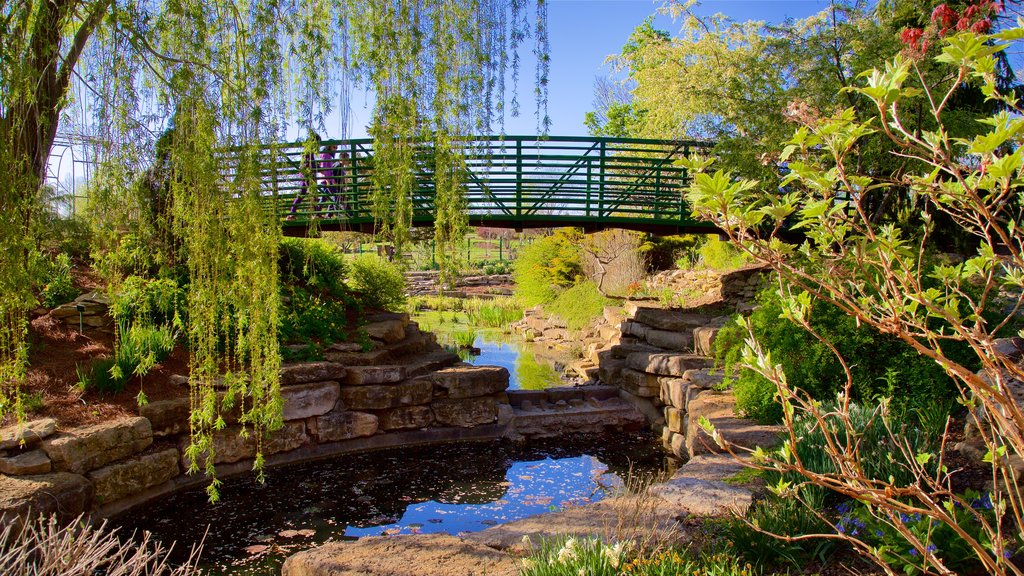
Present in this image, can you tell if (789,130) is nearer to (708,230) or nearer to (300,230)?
(708,230)

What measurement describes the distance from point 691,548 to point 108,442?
194 inches

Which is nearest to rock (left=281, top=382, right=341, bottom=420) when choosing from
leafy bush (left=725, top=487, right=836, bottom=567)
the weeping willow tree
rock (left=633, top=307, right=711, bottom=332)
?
the weeping willow tree

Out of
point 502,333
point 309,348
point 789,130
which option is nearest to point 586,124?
point 502,333

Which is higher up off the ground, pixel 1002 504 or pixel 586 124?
pixel 586 124

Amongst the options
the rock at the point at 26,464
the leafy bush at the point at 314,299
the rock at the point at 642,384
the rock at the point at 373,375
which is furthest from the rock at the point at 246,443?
the rock at the point at 642,384

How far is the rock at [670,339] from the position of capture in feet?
31.3

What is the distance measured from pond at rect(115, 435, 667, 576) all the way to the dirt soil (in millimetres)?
962

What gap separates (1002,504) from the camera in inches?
88.0

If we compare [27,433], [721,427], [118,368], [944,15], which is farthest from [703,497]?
[944,15]

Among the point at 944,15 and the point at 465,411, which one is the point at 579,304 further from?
the point at 944,15

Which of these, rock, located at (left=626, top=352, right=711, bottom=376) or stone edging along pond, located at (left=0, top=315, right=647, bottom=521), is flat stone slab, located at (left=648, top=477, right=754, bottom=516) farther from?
stone edging along pond, located at (left=0, top=315, right=647, bottom=521)

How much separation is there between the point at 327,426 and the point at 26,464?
9.50ft

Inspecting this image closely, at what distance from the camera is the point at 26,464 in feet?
17.8

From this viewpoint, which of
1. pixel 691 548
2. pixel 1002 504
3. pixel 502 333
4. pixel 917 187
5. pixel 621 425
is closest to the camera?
pixel 917 187
